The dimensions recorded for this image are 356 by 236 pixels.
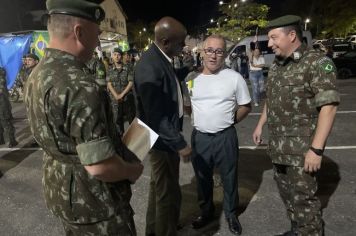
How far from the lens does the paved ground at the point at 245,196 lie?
11.3 feet

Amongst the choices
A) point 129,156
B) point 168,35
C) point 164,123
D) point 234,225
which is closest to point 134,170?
point 129,156

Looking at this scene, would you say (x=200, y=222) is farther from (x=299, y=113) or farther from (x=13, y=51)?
(x=13, y=51)

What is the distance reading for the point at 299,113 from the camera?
2.72 m

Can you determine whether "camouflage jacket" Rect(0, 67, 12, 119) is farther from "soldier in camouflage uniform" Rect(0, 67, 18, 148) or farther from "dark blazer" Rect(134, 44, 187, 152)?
"dark blazer" Rect(134, 44, 187, 152)

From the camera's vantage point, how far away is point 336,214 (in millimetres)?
3529

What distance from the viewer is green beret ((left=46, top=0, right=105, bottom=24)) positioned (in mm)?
1521

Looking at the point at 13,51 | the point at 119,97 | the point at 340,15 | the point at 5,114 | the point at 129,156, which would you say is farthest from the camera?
the point at 340,15

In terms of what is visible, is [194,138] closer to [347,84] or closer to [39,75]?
[39,75]

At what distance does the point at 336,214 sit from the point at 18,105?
39.5ft

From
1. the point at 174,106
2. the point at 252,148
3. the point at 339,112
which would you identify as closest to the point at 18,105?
the point at 252,148

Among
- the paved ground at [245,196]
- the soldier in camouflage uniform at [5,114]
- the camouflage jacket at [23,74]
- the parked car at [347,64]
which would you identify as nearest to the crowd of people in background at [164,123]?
the paved ground at [245,196]

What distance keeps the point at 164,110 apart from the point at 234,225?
1.49m

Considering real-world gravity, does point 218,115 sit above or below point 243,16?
below

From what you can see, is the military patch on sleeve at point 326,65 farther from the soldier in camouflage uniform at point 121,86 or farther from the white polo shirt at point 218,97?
the soldier in camouflage uniform at point 121,86
